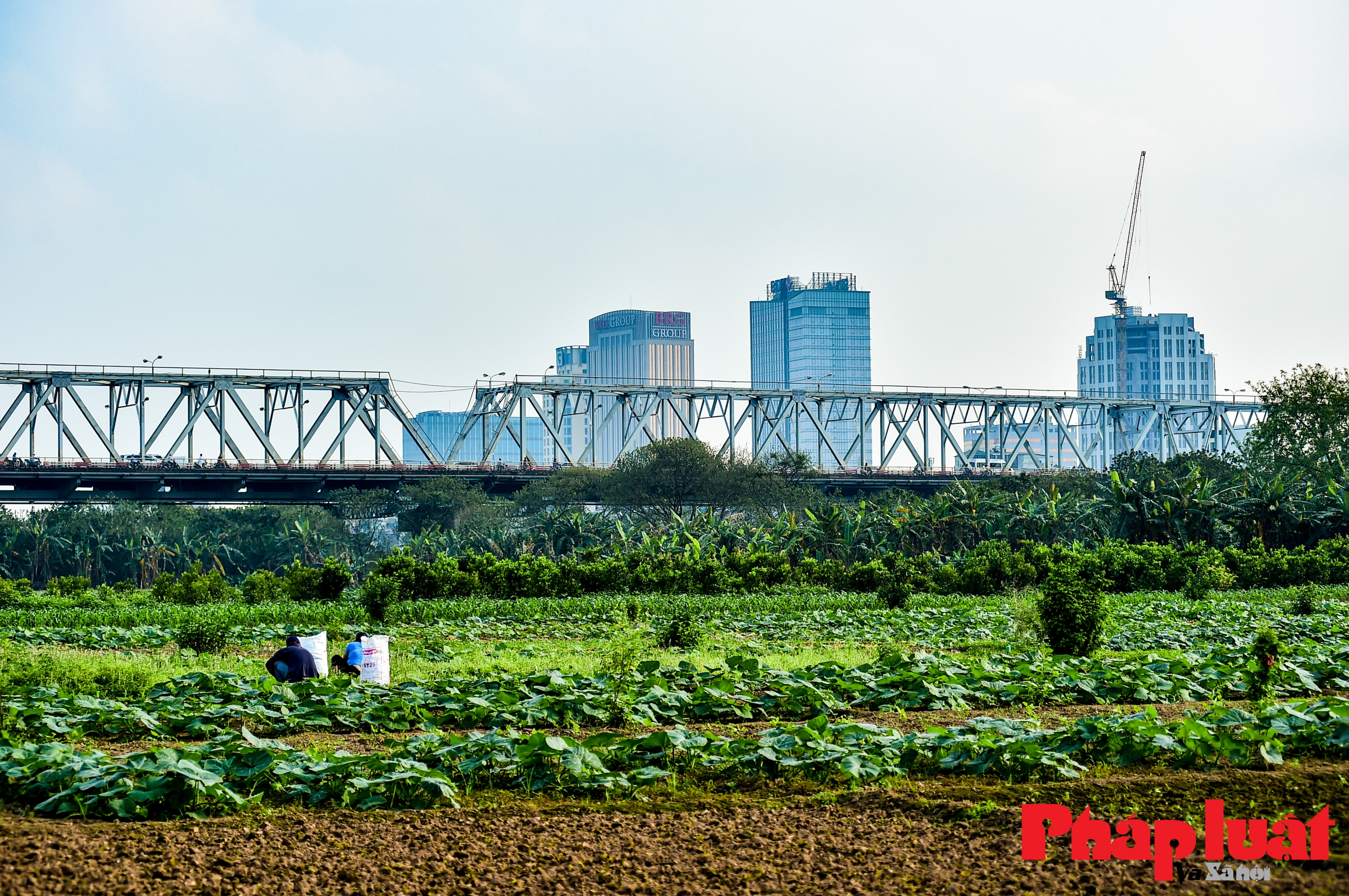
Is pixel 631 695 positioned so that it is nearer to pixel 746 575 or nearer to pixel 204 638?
pixel 204 638

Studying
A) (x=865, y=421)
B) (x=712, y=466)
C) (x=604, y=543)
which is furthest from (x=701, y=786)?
(x=865, y=421)

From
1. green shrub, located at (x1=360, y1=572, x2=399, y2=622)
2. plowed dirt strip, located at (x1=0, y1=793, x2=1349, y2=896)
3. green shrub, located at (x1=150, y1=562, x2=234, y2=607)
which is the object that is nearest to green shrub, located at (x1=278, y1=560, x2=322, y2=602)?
green shrub, located at (x1=150, y1=562, x2=234, y2=607)

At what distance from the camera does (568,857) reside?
7996 mm

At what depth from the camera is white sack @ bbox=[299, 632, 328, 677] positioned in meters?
17.5

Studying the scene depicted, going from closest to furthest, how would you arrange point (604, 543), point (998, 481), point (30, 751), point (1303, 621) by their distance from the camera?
1. point (30, 751)
2. point (1303, 621)
3. point (604, 543)
4. point (998, 481)

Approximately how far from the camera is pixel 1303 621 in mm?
23656

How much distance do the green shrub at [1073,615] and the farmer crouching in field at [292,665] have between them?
11.5 metres

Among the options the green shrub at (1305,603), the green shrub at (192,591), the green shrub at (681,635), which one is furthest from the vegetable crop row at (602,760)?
the green shrub at (192,591)

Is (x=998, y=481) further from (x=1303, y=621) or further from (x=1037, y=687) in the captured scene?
(x=1037, y=687)

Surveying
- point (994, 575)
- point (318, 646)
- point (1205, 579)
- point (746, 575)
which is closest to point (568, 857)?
point (318, 646)

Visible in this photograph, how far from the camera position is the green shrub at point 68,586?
41688mm

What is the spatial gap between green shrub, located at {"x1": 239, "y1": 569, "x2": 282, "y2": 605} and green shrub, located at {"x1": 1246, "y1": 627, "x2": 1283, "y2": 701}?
95.1 feet

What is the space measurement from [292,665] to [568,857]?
8.98 metres

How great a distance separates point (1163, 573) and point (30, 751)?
1398 inches
